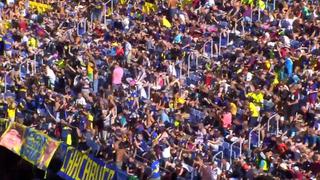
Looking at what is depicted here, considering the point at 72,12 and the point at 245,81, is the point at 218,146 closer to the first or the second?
the point at 245,81

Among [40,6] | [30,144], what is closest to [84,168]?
[30,144]

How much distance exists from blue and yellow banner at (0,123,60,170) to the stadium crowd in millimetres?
564

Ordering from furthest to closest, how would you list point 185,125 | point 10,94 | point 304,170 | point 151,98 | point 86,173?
point 10,94, point 151,98, point 185,125, point 86,173, point 304,170

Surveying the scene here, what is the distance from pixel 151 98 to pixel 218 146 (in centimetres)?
389

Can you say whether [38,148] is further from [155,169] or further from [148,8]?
[148,8]

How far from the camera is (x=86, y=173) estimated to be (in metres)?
18.1

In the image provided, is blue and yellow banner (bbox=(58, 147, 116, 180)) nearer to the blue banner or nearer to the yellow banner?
the blue banner

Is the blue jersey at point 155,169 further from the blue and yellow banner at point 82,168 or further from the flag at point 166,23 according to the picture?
the flag at point 166,23

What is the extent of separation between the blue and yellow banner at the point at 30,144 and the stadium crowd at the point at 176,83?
0.56 m

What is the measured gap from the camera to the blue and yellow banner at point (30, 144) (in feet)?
64.4

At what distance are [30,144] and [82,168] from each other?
7.96ft

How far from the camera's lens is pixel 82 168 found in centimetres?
1825

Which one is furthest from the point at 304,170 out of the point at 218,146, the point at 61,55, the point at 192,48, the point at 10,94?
the point at 61,55

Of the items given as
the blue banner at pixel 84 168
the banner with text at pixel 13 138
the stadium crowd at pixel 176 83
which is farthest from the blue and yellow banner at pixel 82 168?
the banner with text at pixel 13 138
